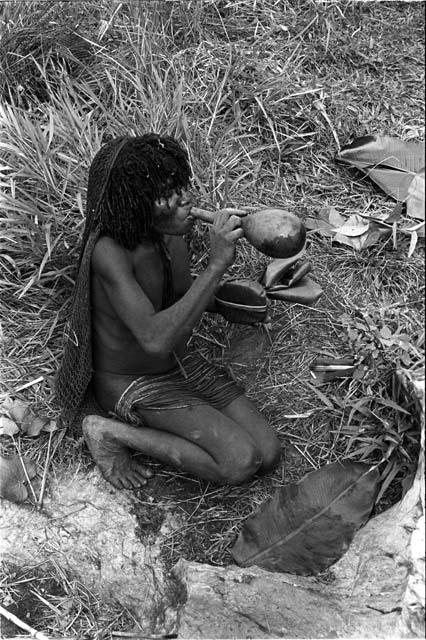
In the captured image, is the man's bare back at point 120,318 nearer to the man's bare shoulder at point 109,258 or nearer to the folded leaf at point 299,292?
the man's bare shoulder at point 109,258

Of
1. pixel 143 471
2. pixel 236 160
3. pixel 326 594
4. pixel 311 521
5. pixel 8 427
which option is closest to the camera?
pixel 326 594

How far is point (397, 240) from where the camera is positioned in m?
3.07

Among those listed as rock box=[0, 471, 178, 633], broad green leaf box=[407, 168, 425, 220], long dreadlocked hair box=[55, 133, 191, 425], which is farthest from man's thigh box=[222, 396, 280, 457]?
broad green leaf box=[407, 168, 425, 220]

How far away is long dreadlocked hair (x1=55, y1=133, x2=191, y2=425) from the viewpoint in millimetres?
2598

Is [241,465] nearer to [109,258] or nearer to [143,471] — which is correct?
[143,471]

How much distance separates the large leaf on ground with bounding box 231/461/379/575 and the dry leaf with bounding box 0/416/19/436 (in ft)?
3.00

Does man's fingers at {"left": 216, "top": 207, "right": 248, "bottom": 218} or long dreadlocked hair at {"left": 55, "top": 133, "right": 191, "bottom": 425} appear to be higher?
long dreadlocked hair at {"left": 55, "top": 133, "right": 191, "bottom": 425}

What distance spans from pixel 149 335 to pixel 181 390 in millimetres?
388

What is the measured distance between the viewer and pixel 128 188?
259 cm

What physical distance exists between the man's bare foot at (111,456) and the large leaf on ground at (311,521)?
427mm

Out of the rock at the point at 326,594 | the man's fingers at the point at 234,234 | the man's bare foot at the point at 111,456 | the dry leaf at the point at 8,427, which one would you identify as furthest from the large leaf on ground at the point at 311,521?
the dry leaf at the point at 8,427

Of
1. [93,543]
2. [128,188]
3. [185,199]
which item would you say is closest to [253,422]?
[93,543]

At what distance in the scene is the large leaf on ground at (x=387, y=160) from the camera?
3.18m

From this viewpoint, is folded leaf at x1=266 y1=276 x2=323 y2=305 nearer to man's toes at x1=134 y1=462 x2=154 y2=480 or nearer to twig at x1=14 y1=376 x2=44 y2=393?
man's toes at x1=134 y1=462 x2=154 y2=480
